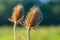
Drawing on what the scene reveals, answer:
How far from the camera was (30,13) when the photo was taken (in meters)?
1.72

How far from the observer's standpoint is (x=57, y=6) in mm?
24047

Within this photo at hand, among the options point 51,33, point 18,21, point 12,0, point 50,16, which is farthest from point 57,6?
point 18,21

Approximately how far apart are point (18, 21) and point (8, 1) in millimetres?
24199

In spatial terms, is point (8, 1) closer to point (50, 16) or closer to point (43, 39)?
point (50, 16)

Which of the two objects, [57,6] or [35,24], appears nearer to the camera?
[35,24]

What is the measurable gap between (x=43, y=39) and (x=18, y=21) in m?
8.80

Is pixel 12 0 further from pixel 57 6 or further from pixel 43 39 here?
pixel 43 39

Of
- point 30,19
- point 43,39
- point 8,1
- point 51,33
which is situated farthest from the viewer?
point 8,1

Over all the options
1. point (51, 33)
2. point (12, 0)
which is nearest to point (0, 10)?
point (12, 0)

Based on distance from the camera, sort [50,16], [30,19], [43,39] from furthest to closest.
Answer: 1. [50,16]
2. [43,39]
3. [30,19]

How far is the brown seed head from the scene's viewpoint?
168cm

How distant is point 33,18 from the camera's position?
1702 millimetres

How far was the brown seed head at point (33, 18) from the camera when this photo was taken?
1.68 m

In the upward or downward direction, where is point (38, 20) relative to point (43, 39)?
upward
